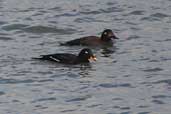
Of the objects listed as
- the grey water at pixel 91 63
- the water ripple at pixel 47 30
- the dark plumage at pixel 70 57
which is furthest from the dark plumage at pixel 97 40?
the dark plumage at pixel 70 57

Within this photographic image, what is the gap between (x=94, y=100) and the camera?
64.1 feet

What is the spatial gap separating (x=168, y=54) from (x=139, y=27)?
4.80 meters

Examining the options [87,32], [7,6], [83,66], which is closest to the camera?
[83,66]

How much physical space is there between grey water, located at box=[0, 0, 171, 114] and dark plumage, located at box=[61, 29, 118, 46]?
21 cm

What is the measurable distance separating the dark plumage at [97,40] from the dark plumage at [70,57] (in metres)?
2.16

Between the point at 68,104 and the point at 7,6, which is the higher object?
the point at 7,6

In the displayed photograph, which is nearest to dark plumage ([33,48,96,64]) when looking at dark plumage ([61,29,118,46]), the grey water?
the grey water

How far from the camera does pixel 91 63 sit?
24375 mm

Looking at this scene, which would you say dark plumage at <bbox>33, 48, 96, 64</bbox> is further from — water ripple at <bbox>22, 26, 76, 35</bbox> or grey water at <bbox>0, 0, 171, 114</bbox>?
water ripple at <bbox>22, 26, 76, 35</bbox>

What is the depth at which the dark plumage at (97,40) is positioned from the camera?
1054 inches

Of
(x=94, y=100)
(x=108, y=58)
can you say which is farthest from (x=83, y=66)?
(x=94, y=100)

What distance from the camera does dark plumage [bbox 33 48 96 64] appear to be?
949 inches

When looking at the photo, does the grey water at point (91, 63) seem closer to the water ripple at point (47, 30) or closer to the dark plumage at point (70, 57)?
the water ripple at point (47, 30)

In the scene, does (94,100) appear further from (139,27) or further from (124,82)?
(139,27)
